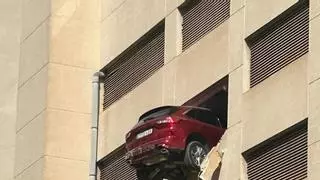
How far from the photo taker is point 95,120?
101 ft

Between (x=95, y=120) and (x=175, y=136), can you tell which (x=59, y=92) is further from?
(x=175, y=136)

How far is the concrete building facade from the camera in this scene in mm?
22547

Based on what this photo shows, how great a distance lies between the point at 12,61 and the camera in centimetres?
3534

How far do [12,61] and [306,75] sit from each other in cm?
1506

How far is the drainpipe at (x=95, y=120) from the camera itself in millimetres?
30438

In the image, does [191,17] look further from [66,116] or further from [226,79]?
[66,116]

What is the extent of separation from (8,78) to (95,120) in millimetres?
5329

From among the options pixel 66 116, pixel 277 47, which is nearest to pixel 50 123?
pixel 66 116

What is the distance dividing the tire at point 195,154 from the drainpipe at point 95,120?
618cm

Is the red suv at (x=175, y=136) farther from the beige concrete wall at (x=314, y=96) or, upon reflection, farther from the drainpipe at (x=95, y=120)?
the drainpipe at (x=95, y=120)

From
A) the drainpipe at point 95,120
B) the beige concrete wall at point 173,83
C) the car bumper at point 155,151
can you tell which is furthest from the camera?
the drainpipe at point 95,120

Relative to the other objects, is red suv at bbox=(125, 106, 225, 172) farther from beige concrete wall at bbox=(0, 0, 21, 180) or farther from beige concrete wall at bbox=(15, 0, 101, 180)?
beige concrete wall at bbox=(0, 0, 21, 180)

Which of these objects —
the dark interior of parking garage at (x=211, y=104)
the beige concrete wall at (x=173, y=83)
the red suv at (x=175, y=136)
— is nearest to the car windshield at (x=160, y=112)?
the red suv at (x=175, y=136)

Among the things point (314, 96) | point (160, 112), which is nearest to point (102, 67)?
point (160, 112)
